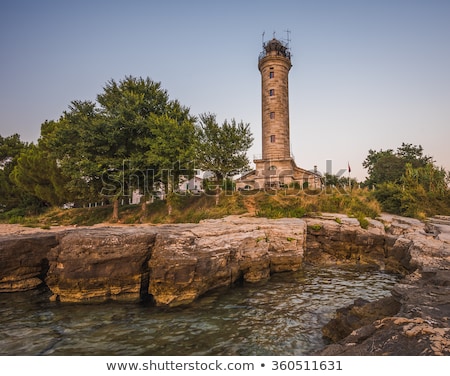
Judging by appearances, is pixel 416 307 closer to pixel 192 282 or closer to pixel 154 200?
pixel 192 282

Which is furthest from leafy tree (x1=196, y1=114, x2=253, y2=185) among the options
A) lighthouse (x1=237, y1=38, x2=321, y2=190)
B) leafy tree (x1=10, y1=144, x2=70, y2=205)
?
leafy tree (x1=10, y1=144, x2=70, y2=205)

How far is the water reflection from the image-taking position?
4938 millimetres

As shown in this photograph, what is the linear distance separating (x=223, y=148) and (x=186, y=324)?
61.4ft

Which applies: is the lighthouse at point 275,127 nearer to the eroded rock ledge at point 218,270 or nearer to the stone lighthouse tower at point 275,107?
the stone lighthouse tower at point 275,107

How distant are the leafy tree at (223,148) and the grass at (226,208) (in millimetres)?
2432

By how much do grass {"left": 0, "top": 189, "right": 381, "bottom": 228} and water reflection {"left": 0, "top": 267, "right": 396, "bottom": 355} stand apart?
937 cm

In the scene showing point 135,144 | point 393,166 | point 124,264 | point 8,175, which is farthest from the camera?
point 393,166

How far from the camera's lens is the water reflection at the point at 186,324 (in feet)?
16.2

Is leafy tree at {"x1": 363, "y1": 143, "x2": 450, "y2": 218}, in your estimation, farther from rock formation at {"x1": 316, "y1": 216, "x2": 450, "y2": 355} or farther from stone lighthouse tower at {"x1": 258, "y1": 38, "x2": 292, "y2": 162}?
rock formation at {"x1": 316, "y1": 216, "x2": 450, "y2": 355}

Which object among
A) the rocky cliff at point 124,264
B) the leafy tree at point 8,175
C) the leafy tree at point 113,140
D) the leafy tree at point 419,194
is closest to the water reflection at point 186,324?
the rocky cliff at point 124,264

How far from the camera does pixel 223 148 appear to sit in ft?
76.9

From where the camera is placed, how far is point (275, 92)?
3244 cm

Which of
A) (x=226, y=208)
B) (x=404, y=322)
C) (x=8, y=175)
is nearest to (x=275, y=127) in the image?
(x=226, y=208)

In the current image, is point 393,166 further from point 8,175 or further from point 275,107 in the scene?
point 8,175
